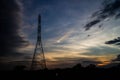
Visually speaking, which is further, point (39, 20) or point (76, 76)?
point (76, 76)

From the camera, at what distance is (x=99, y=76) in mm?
73875

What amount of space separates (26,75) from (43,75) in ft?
23.6

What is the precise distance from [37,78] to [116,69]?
4059 cm

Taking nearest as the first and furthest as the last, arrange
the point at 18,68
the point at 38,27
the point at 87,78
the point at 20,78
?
the point at 38,27
the point at 20,78
the point at 87,78
the point at 18,68

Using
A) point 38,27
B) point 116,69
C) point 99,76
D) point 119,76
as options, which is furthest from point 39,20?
point 116,69

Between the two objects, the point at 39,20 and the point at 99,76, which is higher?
the point at 39,20

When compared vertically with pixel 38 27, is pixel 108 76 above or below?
below

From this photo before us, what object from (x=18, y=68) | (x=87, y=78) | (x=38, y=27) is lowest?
(x=87, y=78)

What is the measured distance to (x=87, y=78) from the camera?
2832 inches

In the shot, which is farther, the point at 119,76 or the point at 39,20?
the point at 119,76

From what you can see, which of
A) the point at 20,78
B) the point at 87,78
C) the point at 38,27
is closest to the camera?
the point at 38,27

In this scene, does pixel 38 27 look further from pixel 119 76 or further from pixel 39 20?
pixel 119 76

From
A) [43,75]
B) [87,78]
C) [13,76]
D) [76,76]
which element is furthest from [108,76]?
[13,76]

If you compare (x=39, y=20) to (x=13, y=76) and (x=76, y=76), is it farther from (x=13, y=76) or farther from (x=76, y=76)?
(x=76, y=76)
